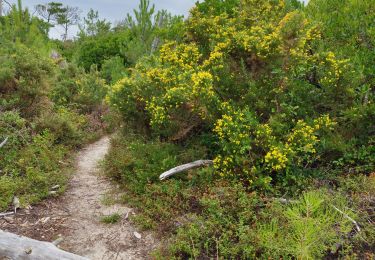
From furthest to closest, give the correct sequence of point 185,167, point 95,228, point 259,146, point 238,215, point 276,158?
1. point 185,167
2. point 259,146
3. point 95,228
4. point 276,158
5. point 238,215

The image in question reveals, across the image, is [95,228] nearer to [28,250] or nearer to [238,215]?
[28,250]

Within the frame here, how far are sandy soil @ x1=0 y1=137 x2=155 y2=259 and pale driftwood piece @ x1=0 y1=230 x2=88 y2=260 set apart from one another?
0.76 metres

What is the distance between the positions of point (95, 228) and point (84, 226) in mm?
176

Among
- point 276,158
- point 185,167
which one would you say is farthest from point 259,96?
point 185,167

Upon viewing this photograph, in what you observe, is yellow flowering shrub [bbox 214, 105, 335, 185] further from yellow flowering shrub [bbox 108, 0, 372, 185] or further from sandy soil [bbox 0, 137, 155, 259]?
sandy soil [bbox 0, 137, 155, 259]

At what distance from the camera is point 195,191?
→ 5.16m

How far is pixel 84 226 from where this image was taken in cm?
495

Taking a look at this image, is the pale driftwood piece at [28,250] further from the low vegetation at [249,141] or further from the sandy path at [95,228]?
the low vegetation at [249,141]

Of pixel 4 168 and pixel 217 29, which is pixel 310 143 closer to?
pixel 217 29

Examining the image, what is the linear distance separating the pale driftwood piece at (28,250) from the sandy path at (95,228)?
0.76 m

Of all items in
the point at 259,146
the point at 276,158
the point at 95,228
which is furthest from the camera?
the point at 259,146

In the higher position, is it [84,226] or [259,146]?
[259,146]

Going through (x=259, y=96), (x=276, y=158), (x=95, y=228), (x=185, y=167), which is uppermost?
(x=259, y=96)

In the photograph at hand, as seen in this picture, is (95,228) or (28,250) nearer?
(28,250)
